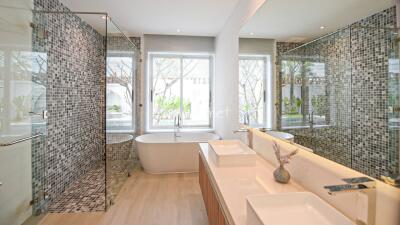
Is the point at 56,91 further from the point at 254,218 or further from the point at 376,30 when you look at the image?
the point at 376,30

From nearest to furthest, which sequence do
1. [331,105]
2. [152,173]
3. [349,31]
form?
[349,31] < [331,105] < [152,173]

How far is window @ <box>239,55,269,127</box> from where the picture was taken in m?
2.22

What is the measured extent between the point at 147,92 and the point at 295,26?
357 cm

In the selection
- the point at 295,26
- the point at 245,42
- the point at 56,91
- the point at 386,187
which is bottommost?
the point at 386,187

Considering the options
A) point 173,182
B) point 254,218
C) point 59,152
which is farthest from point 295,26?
point 59,152

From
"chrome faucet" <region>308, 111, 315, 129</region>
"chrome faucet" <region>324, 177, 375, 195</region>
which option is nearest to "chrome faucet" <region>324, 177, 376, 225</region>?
"chrome faucet" <region>324, 177, 375, 195</region>

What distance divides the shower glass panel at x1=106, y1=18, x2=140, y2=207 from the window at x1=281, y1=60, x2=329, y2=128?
2268mm

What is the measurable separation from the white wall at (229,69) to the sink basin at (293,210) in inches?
72.6

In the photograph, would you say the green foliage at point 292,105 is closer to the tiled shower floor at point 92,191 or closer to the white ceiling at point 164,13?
the white ceiling at point 164,13

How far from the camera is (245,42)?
2.56 meters

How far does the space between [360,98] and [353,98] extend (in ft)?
0.14

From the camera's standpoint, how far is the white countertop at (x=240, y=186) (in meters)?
1.11

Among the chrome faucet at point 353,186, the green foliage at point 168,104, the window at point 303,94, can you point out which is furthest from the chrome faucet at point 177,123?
the chrome faucet at point 353,186

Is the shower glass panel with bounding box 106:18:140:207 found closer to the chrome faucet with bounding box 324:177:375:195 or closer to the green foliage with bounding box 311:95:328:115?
the green foliage with bounding box 311:95:328:115
